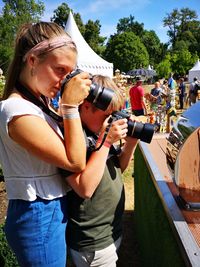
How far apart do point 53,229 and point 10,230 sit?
17 centimetres

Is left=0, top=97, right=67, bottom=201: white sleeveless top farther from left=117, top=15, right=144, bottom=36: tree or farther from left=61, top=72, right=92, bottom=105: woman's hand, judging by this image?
left=117, top=15, right=144, bottom=36: tree

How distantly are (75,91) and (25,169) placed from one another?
357 mm

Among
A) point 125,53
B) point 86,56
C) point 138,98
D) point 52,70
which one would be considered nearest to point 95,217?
point 52,70

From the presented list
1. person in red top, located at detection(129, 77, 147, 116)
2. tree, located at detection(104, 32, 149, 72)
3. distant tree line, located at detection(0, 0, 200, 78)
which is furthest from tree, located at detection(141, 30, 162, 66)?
person in red top, located at detection(129, 77, 147, 116)

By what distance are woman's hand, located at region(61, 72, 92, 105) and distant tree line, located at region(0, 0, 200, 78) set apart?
2650cm

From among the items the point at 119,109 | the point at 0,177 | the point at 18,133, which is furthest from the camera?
the point at 0,177

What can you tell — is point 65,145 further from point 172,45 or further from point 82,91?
point 172,45

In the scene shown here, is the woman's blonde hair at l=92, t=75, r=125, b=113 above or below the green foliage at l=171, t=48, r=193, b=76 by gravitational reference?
below

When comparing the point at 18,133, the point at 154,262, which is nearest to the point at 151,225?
the point at 154,262

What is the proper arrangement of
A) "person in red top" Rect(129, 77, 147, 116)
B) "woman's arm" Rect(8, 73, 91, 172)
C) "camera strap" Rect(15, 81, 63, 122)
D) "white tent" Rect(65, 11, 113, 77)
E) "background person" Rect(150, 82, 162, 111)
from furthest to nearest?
"white tent" Rect(65, 11, 113, 77), "background person" Rect(150, 82, 162, 111), "person in red top" Rect(129, 77, 147, 116), "camera strap" Rect(15, 81, 63, 122), "woman's arm" Rect(8, 73, 91, 172)

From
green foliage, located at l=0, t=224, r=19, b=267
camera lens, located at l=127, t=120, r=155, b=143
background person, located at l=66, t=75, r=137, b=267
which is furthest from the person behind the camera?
green foliage, located at l=0, t=224, r=19, b=267

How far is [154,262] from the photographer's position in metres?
2.05

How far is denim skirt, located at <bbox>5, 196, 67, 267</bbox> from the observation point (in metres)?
1.26

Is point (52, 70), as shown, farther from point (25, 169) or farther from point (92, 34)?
point (92, 34)
